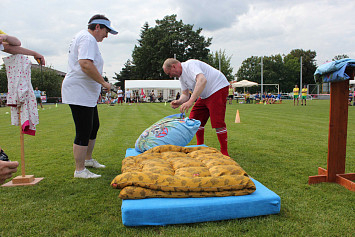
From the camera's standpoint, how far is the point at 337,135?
3.11m

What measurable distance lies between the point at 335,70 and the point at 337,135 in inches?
33.1

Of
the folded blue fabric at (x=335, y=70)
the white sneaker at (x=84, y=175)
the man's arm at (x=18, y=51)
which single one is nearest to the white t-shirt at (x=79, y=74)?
the man's arm at (x=18, y=51)

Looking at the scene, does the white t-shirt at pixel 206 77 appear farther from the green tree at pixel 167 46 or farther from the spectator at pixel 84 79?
the green tree at pixel 167 46

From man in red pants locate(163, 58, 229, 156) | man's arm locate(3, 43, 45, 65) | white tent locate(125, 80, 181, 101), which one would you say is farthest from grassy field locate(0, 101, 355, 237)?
white tent locate(125, 80, 181, 101)

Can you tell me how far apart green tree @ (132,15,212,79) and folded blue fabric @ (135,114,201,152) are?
47.6 metres

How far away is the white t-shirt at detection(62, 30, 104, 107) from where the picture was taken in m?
3.13

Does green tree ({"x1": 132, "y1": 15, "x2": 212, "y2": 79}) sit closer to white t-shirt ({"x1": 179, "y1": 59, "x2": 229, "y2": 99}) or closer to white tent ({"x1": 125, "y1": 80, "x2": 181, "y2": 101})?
white tent ({"x1": 125, "y1": 80, "x2": 181, "y2": 101})

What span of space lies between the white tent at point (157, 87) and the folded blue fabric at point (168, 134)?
3043cm

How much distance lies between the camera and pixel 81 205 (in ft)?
8.39

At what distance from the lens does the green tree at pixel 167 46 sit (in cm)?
5147

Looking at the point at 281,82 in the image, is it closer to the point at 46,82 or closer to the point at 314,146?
the point at 46,82

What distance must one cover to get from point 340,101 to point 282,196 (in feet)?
4.79

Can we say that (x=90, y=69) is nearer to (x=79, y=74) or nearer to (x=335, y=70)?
(x=79, y=74)

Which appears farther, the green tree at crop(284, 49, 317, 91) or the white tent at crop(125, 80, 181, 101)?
the green tree at crop(284, 49, 317, 91)
